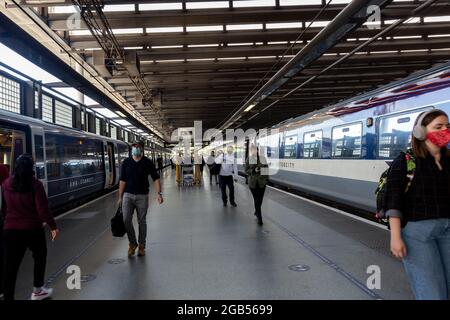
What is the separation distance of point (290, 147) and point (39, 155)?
9.42 m

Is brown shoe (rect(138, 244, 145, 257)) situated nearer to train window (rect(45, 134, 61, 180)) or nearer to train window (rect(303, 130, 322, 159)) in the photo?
train window (rect(45, 134, 61, 180))

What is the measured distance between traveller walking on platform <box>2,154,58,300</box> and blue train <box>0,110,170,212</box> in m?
4.05

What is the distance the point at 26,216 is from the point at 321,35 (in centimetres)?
614

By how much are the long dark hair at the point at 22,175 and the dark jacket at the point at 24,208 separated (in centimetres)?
6

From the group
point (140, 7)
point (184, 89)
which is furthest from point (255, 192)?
point (184, 89)

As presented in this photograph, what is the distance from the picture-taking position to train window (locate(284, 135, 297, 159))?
1461 cm

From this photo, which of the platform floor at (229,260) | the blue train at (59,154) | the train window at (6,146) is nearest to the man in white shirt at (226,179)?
the platform floor at (229,260)

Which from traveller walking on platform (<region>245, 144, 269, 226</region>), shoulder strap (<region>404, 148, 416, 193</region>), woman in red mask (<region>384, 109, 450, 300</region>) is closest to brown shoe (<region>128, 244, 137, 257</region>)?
traveller walking on platform (<region>245, 144, 269, 226</region>)

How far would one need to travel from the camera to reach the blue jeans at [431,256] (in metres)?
2.63

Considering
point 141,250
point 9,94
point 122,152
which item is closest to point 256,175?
point 141,250

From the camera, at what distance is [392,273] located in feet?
15.3
